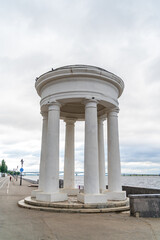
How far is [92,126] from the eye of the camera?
Result: 44.6 feet

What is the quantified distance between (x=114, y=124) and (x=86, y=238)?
978 centimetres

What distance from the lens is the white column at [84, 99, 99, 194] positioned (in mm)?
12711

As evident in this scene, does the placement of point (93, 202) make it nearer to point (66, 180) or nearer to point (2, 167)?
point (66, 180)

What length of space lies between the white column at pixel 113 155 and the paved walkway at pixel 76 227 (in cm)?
458

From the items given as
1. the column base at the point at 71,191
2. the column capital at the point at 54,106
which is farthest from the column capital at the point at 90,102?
the column base at the point at 71,191

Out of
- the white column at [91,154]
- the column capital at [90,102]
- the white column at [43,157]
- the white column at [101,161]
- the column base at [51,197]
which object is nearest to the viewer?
the white column at [91,154]

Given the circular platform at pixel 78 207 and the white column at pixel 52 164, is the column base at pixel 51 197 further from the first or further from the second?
the circular platform at pixel 78 207

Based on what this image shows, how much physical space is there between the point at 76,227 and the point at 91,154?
538 centimetres

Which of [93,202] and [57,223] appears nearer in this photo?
[57,223]

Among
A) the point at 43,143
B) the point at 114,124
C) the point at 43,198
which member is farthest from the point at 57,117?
the point at 43,198

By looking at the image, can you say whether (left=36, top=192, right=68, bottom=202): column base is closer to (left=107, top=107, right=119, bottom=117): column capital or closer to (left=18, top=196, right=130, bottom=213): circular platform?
(left=18, top=196, right=130, bottom=213): circular platform

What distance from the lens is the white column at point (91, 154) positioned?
41.7ft

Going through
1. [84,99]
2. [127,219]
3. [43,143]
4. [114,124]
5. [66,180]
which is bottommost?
[127,219]

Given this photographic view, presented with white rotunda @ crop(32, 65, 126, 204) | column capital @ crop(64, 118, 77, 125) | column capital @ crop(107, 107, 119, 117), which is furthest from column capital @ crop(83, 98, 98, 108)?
column capital @ crop(64, 118, 77, 125)
